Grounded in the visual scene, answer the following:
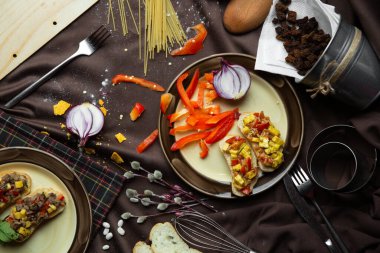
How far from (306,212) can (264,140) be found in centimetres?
39

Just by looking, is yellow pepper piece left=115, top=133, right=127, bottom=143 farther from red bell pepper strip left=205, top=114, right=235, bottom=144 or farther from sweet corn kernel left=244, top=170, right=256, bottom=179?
sweet corn kernel left=244, top=170, right=256, bottom=179

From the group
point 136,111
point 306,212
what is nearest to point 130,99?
point 136,111

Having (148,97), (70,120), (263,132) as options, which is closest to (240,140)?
(263,132)

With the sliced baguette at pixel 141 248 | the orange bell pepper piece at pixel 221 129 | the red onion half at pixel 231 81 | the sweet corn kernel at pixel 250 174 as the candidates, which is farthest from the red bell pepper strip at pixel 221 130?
the sliced baguette at pixel 141 248

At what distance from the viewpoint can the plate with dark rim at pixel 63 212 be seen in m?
2.46

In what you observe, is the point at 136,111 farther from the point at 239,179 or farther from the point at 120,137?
the point at 239,179

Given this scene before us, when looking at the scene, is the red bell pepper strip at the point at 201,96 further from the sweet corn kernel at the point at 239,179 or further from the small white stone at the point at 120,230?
the small white stone at the point at 120,230

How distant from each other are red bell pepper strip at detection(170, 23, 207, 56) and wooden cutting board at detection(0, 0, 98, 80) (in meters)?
0.49

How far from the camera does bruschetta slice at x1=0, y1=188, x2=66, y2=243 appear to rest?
7.91 ft

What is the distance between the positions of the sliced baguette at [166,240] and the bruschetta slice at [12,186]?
63cm

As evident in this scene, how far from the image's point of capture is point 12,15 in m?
2.58

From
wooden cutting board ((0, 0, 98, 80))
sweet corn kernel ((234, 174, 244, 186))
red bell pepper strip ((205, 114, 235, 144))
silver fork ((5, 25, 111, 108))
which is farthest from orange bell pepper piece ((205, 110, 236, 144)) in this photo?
wooden cutting board ((0, 0, 98, 80))

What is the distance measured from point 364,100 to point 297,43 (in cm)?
40

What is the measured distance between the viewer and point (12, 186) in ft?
8.04
